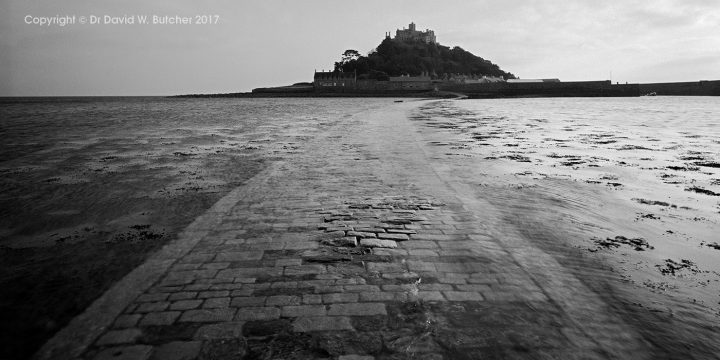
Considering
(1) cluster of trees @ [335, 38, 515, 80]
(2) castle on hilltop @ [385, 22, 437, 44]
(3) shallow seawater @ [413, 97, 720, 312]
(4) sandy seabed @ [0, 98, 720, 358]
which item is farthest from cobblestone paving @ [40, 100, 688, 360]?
(2) castle on hilltop @ [385, 22, 437, 44]

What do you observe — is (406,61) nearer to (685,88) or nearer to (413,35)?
(413,35)

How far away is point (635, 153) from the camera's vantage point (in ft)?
41.8

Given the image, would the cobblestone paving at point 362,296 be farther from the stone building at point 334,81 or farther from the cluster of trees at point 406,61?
the cluster of trees at point 406,61

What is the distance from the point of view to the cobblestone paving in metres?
2.94

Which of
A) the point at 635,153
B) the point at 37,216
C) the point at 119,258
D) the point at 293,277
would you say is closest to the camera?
the point at 293,277

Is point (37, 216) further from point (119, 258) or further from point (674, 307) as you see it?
point (674, 307)

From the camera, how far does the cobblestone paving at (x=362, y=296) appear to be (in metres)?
2.94

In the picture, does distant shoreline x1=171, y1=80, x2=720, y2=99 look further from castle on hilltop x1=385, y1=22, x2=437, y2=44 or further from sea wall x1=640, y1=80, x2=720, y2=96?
castle on hilltop x1=385, y1=22, x2=437, y2=44

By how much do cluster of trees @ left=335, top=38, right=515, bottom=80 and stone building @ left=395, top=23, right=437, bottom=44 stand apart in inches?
173

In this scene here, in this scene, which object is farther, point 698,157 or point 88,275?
point 698,157

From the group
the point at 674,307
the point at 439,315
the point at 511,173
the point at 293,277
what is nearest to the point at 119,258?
the point at 293,277

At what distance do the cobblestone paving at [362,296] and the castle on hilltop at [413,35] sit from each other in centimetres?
17315

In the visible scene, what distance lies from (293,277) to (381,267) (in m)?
0.93

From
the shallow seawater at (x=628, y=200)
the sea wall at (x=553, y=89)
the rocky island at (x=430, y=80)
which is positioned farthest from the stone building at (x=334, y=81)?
the shallow seawater at (x=628, y=200)
